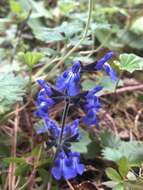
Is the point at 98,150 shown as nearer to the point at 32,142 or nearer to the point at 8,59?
the point at 32,142

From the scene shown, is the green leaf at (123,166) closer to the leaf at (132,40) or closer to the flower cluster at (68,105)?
the flower cluster at (68,105)

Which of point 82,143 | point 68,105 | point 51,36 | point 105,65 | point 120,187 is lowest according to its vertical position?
point 120,187

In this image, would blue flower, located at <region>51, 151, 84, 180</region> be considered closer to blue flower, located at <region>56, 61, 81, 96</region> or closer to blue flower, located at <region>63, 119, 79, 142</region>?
blue flower, located at <region>63, 119, 79, 142</region>

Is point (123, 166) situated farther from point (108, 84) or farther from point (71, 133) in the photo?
point (108, 84)

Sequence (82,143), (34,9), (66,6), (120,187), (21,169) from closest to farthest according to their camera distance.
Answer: (120,187) < (21,169) < (82,143) < (66,6) < (34,9)

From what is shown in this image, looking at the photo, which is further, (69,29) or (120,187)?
(69,29)

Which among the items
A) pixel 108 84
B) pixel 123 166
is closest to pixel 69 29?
pixel 108 84
